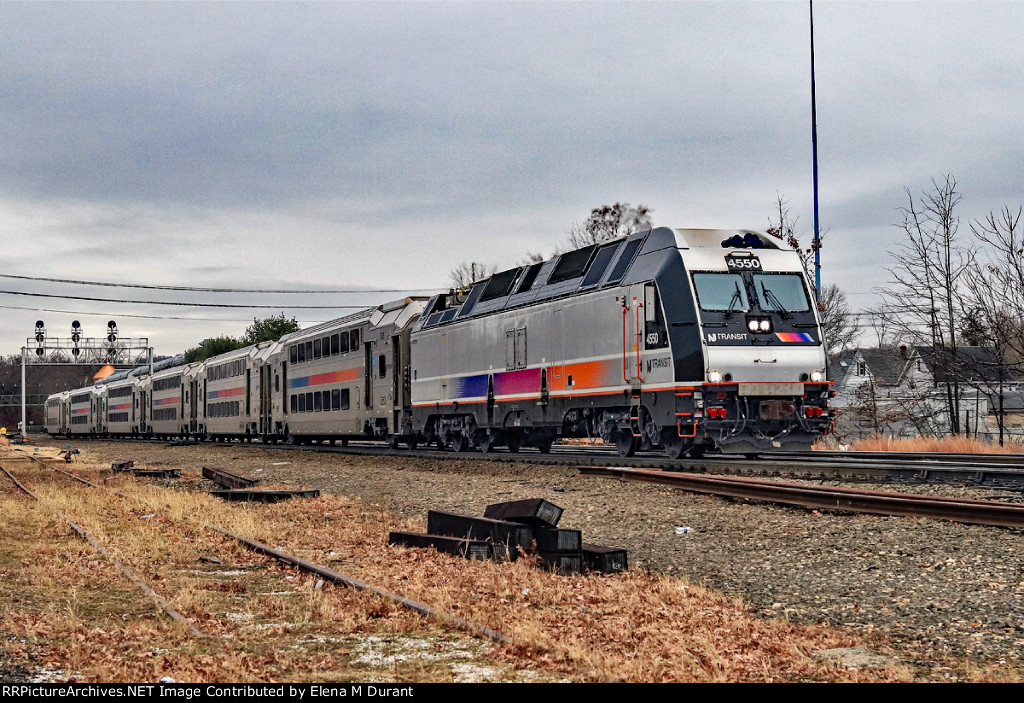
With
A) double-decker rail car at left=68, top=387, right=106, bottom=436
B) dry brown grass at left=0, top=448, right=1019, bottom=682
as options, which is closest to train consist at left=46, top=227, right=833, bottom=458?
dry brown grass at left=0, top=448, right=1019, bottom=682

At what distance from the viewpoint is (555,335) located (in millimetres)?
20047

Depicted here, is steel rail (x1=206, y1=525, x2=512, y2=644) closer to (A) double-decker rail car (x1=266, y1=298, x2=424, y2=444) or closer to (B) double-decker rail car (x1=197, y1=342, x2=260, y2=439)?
(A) double-decker rail car (x1=266, y1=298, x2=424, y2=444)

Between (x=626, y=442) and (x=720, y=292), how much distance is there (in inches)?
142

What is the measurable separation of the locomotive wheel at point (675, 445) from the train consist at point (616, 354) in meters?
0.02

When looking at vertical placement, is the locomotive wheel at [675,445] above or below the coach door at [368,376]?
below

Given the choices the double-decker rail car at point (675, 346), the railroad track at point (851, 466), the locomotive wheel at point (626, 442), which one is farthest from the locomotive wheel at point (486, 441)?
the locomotive wheel at point (626, 442)

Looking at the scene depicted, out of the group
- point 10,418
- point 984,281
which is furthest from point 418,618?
point 10,418

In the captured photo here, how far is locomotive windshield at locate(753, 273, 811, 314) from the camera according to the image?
55.8ft

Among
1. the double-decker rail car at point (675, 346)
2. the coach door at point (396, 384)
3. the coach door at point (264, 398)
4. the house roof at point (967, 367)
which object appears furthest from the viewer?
the coach door at point (264, 398)

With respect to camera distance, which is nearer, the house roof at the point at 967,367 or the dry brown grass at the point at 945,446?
the dry brown grass at the point at 945,446

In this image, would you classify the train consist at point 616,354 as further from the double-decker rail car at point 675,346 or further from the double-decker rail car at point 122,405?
the double-decker rail car at point 122,405

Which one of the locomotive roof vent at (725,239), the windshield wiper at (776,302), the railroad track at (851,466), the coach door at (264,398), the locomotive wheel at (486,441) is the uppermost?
the locomotive roof vent at (725,239)

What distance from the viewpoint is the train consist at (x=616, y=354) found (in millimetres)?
16406
